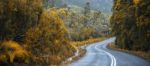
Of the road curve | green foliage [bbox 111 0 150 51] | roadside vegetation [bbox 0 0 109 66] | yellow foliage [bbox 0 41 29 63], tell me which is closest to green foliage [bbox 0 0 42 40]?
roadside vegetation [bbox 0 0 109 66]

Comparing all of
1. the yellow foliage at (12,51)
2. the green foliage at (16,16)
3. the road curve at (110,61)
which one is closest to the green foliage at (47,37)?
the green foliage at (16,16)

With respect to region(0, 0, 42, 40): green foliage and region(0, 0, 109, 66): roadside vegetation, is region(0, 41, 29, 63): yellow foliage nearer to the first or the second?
region(0, 0, 109, 66): roadside vegetation

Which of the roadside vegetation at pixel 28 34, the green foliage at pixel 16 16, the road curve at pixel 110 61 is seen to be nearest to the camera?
the roadside vegetation at pixel 28 34

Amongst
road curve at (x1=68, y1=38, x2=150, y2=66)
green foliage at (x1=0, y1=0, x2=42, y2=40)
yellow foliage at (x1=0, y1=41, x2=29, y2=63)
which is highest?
green foliage at (x1=0, y1=0, x2=42, y2=40)

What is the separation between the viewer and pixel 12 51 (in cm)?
2925

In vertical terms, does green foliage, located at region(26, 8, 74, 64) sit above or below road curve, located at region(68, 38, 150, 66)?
above

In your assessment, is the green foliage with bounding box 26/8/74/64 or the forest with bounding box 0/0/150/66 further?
the green foliage with bounding box 26/8/74/64

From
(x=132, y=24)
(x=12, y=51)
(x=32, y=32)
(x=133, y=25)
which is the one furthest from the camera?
(x=132, y=24)

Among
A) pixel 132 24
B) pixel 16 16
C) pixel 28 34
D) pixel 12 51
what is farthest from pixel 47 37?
pixel 132 24

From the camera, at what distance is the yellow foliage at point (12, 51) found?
2886 centimetres

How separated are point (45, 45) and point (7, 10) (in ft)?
24.2

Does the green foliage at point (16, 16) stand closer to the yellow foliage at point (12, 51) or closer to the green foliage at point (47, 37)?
the green foliage at point (47, 37)

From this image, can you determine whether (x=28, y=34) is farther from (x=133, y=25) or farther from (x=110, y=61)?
(x=133, y=25)

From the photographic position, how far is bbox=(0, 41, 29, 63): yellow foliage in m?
28.9
